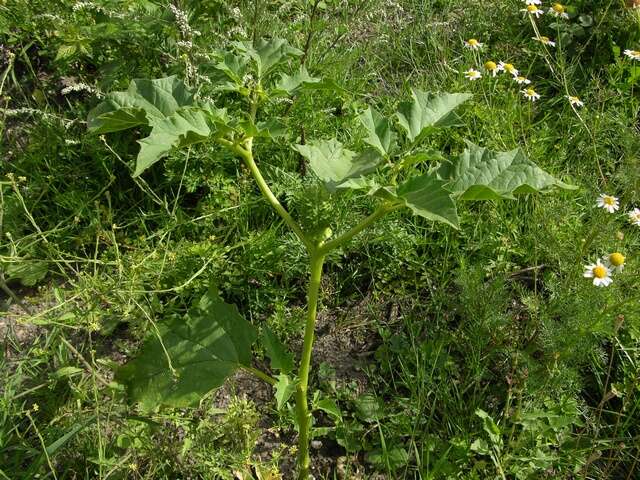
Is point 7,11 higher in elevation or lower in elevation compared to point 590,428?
higher

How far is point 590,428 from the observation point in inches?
81.1

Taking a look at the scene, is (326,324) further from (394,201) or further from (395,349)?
(394,201)

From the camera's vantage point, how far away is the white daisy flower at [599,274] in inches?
74.8

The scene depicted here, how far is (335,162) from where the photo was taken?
1.46 m

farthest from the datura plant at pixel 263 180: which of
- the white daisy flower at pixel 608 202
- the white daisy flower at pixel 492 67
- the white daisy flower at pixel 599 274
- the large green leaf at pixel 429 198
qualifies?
the white daisy flower at pixel 492 67

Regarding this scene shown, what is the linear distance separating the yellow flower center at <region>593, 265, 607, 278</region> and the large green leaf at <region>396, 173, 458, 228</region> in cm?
87

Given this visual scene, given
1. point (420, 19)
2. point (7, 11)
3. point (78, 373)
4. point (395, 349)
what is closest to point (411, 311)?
point (395, 349)

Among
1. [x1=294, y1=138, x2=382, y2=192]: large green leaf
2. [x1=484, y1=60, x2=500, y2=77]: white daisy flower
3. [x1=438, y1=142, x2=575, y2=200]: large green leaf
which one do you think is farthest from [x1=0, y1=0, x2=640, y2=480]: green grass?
[x1=438, y1=142, x2=575, y2=200]: large green leaf

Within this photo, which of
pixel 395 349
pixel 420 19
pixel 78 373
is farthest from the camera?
pixel 420 19

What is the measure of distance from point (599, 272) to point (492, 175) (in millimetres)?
689

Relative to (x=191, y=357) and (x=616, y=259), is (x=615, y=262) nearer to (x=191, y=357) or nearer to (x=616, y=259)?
(x=616, y=259)

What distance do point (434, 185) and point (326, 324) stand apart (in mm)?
1185

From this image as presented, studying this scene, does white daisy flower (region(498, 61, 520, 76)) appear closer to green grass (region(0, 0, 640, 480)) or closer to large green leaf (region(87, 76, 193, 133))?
green grass (region(0, 0, 640, 480))

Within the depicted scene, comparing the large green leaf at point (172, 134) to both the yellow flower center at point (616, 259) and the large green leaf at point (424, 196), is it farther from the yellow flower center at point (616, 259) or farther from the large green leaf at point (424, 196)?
the yellow flower center at point (616, 259)
